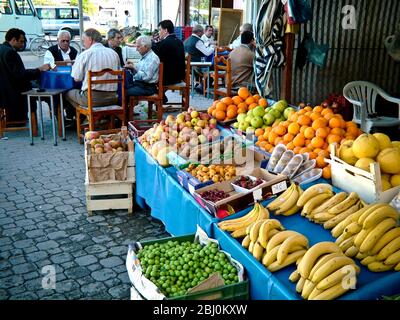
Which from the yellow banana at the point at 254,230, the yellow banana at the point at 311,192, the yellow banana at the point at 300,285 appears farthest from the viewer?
the yellow banana at the point at 311,192

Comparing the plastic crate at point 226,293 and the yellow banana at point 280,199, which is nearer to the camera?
the plastic crate at point 226,293

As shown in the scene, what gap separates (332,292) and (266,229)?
59cm

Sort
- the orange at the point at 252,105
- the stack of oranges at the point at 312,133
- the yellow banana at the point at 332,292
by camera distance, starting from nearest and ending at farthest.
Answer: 1. the yellow banana at the point at 332,292
2. the stack of oranges at the point at 312,133
3. the orange at the point at 252,105

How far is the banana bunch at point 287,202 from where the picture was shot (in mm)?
3043

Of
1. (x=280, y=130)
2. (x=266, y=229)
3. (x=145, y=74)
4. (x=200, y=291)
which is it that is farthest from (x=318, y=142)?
(x=145, y=74)

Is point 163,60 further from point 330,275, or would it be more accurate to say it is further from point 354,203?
point 330,275

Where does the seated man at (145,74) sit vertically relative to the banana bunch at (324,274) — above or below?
above

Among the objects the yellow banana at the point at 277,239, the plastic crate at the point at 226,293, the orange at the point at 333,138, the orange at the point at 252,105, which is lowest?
the plastic crate at the point at 226,293

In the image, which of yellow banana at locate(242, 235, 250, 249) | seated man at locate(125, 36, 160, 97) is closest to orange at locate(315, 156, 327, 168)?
yellow banana at locate(242, 235, 250, 249)

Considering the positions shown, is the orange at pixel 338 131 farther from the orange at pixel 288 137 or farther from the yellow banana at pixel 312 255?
the yellow banana at pixel 312 255

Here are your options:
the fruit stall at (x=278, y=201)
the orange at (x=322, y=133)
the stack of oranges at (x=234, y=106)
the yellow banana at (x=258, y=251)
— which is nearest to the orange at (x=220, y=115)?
the stack of oranges at (x=234, y=106)

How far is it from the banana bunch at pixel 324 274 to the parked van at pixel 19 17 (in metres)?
19.1

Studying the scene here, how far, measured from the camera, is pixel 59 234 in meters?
4.14
